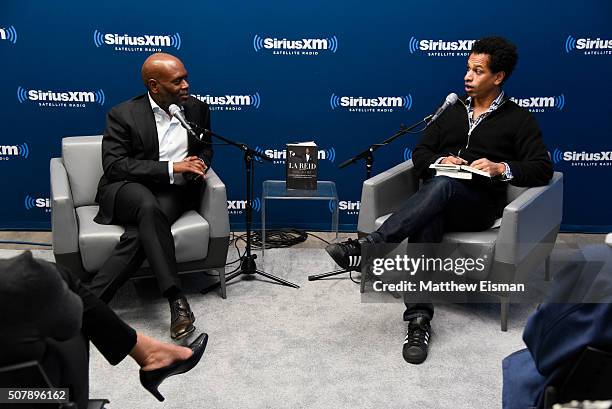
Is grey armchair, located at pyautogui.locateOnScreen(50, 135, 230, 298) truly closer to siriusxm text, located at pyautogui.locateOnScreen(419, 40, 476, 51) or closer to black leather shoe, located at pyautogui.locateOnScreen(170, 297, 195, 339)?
black leather shoe, located at pyautogui.locateOnScreen(170, 297, 195, 339)

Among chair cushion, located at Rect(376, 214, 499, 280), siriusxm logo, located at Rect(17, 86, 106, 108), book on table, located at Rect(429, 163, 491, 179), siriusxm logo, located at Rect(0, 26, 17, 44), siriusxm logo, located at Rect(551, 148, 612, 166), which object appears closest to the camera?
chair cushion, located at Rect(376, 214, 499, 280)

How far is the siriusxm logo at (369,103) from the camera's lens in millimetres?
4805

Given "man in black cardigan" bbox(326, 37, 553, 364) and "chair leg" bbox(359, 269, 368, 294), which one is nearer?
"man in black cardigan" bbox(326, 37, 553, 364)

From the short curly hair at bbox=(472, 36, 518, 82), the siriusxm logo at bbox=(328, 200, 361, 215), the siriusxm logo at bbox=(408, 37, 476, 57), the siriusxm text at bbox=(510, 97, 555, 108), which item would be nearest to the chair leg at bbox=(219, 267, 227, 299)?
the siriusxm logo at bbox=(328, 200, 361, 215)

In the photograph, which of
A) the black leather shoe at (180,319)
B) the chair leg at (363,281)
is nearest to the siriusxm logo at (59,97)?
the black leather shoe at (180,319)

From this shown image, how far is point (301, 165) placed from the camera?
13.9 ft

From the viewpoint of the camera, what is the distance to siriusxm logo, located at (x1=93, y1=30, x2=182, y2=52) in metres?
4.63

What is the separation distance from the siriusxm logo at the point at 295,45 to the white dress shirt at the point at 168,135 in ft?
3.32

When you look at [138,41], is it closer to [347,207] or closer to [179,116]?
[179,116]

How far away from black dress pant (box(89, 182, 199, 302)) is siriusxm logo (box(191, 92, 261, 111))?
48.7 inches

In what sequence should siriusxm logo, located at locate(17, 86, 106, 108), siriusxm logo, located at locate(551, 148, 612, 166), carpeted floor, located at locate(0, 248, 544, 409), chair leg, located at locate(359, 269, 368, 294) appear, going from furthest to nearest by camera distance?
Answer: 1. siriusxm logo, located at locate(551, 148, 612, 166)
2. siriusxm logo, located at locate(17, 86, 106, 108)
3. chair leg, located at locate(359, 269, 368, 294)
4. carpeted floor, located at locate(0, 248, 544, 409)

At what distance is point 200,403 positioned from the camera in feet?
9.61

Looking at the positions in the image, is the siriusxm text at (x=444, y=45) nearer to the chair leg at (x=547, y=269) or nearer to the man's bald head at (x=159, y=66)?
the chair leg at (x=547, y=269)

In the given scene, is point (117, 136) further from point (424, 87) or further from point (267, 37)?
point (424, 87)
